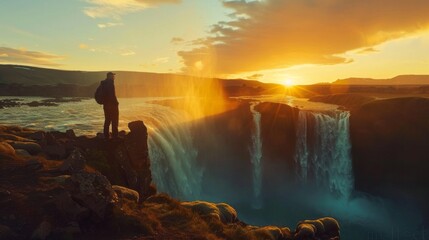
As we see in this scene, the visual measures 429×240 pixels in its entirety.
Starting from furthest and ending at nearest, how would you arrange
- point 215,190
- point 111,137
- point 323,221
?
point 215,190
point 323,221
point 111,137

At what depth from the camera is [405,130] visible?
41719 mm

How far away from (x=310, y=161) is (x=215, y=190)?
12777 mm

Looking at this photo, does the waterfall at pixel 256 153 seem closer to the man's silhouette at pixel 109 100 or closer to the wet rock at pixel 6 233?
the man's silhouette at pixel 109 100

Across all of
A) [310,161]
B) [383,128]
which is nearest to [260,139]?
[310,161]

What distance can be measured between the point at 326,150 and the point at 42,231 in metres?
41.2

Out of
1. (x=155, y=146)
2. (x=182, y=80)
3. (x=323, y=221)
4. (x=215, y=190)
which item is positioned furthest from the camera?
(x=182, y=80)

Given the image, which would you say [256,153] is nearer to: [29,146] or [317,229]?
[317,229]

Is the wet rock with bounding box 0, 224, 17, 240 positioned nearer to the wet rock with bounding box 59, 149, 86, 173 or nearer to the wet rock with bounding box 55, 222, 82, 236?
the wet rock with bounding box 55, 222, 82, 236

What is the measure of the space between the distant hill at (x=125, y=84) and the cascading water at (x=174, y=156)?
245ft

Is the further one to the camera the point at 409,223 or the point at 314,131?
the point at 314,131

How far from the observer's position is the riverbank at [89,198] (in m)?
10.6

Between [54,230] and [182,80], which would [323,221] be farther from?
[182,80]

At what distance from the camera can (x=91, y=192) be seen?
37.5ft

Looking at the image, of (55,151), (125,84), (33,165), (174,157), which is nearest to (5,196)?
(33,165)
